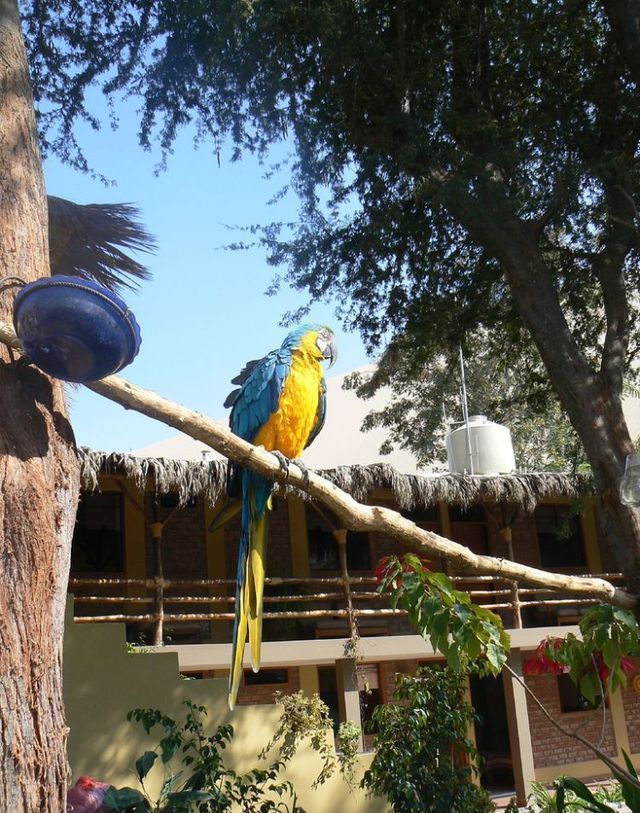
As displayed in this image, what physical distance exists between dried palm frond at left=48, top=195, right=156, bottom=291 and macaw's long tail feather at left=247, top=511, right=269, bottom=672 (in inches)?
100

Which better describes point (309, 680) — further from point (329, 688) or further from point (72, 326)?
point (72, 326)

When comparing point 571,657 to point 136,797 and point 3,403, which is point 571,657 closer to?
point 136,797

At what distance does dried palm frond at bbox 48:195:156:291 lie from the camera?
5859mm

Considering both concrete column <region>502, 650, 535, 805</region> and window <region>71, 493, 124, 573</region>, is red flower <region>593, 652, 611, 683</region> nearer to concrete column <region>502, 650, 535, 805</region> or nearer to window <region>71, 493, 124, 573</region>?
concrete column <region>502, 650, 535, 805</region>

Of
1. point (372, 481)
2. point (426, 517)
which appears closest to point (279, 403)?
point (372, 481)

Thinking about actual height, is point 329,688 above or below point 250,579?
below

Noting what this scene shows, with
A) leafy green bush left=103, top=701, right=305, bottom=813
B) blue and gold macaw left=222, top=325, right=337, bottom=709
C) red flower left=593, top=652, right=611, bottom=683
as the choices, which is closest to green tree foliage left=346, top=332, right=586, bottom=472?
red flower left=593, top=652, right=611, bottom=683

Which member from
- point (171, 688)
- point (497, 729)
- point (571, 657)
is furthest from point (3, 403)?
point (497, 729)

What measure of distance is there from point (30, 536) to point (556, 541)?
1215 cm

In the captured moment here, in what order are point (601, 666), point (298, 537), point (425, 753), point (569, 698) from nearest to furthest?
point (425, 753) < point (601, 666) < point (298, 537) < point (569, 698)

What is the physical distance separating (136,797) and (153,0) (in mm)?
6853

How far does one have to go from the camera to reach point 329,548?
1197 centimetres

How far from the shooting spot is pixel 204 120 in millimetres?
8109

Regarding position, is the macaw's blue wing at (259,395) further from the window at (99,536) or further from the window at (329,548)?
the window at (329,548)
